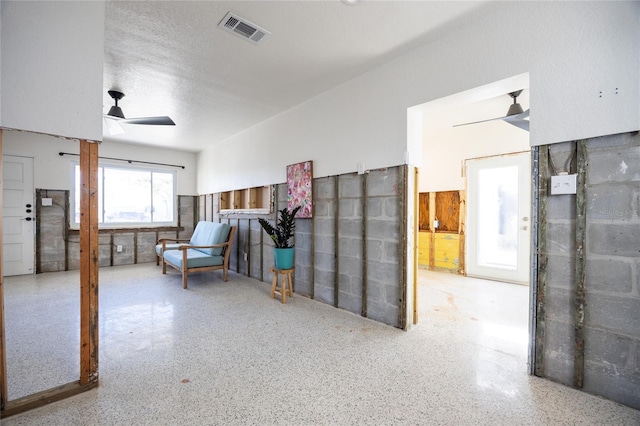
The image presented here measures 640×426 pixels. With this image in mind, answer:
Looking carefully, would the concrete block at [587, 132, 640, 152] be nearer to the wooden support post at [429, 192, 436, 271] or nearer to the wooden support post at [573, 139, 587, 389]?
the wooden support post at [573, 139, 587, 389]

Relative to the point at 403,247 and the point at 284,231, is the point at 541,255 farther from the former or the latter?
the point at 284,231

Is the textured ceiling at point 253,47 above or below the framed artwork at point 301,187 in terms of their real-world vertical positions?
above

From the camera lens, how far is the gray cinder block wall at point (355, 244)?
2.78 metres

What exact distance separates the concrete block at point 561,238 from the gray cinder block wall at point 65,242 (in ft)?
22.6

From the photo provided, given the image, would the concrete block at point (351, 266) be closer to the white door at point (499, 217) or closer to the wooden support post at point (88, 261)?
the wooden support post at point (88, 261)

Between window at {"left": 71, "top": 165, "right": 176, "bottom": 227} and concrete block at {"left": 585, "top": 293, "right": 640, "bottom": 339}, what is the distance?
7.15m

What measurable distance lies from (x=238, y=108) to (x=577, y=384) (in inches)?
175

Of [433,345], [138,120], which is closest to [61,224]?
[138,120]

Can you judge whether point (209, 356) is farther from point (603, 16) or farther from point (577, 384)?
point (603, 16)

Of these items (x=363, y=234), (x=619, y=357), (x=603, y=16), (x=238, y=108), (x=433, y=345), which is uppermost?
(x=238, y=108)

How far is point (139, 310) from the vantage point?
319 centimetres

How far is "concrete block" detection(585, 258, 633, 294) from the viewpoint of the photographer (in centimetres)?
163

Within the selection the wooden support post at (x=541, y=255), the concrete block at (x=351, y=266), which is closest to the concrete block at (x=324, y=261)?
the concrete block at (x=351, y=266)

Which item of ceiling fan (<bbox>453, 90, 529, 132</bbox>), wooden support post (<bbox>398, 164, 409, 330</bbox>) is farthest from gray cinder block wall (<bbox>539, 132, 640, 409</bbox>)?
ceiling fan (<bbox>453, 90, 529, 132</bbox>)
